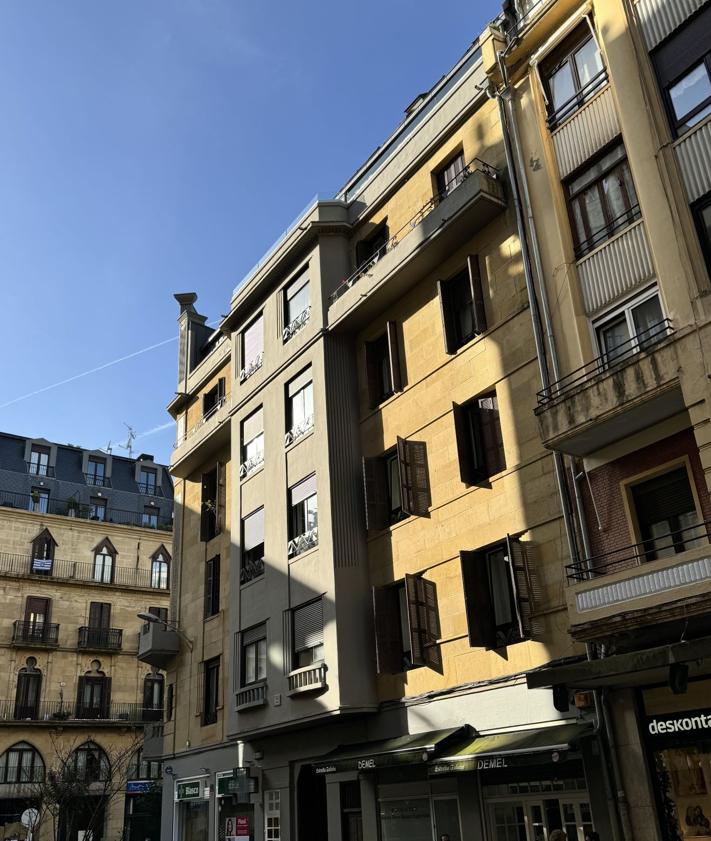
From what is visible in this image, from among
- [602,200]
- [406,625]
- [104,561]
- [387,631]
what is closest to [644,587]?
[602,200]

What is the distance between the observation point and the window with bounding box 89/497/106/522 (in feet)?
183

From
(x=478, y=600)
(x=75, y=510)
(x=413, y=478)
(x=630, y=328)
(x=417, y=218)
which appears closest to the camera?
(x=630, y=328)

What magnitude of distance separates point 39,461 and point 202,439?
30541 mm

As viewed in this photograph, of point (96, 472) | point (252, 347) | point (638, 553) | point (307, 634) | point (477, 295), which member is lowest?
point (638, 553)

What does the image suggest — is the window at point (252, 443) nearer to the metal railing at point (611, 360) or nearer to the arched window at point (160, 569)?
the metal railing at point (611, 360)

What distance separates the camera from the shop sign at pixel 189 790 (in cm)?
2577

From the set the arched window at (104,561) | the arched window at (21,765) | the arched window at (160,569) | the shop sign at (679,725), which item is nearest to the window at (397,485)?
the shop sign at (679,725)

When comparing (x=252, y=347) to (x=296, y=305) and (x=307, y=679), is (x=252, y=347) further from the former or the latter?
(x=307, y=679)

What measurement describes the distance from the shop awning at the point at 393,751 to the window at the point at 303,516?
5.02 meters

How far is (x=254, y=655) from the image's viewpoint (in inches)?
910

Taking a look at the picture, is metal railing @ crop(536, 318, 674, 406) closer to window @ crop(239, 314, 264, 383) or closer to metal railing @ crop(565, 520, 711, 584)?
metal railing @ crop(565, 520, 711, 584)

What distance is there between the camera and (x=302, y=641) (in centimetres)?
2078

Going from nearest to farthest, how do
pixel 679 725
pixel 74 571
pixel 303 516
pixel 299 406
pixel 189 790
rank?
1. pixel 679 725
2. pixel 303 516
3. pixel 299 406
4. pixel 189 790
5. pixel 74 571

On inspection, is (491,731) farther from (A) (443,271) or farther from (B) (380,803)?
(A) (443,271)
